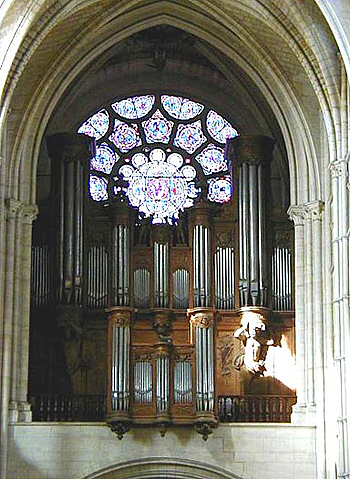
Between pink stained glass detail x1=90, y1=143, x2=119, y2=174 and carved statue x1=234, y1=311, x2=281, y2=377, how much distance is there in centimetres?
478

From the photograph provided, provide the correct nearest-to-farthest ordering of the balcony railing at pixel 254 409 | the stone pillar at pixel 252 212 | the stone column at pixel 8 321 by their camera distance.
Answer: the stone column at pixel 8 321 → the balcony railing at pixel 254 409 → the stone pillar at pixel 252 212

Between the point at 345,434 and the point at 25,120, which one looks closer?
the point at 345,434

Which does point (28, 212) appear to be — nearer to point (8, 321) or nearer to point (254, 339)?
point (8, 321)

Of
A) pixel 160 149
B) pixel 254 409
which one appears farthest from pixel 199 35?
pixel 254 409

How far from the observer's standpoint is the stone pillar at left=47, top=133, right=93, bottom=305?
1225 inches

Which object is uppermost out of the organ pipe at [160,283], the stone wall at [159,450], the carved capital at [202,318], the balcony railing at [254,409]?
the organ pipe at [160,283]

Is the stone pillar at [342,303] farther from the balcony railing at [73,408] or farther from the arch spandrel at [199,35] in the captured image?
the balcony railing at [73,408]

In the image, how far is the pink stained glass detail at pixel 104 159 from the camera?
33828 mm

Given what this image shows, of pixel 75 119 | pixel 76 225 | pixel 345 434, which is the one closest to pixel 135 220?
pixel 76 225

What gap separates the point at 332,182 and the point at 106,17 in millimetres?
5247

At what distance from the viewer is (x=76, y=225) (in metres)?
31.5

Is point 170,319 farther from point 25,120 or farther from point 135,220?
point 25,120

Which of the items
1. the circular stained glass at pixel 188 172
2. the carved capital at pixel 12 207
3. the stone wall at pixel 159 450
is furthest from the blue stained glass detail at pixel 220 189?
the stone wall at pixel 159 450

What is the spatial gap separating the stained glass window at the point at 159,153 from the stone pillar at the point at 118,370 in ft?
11.6
